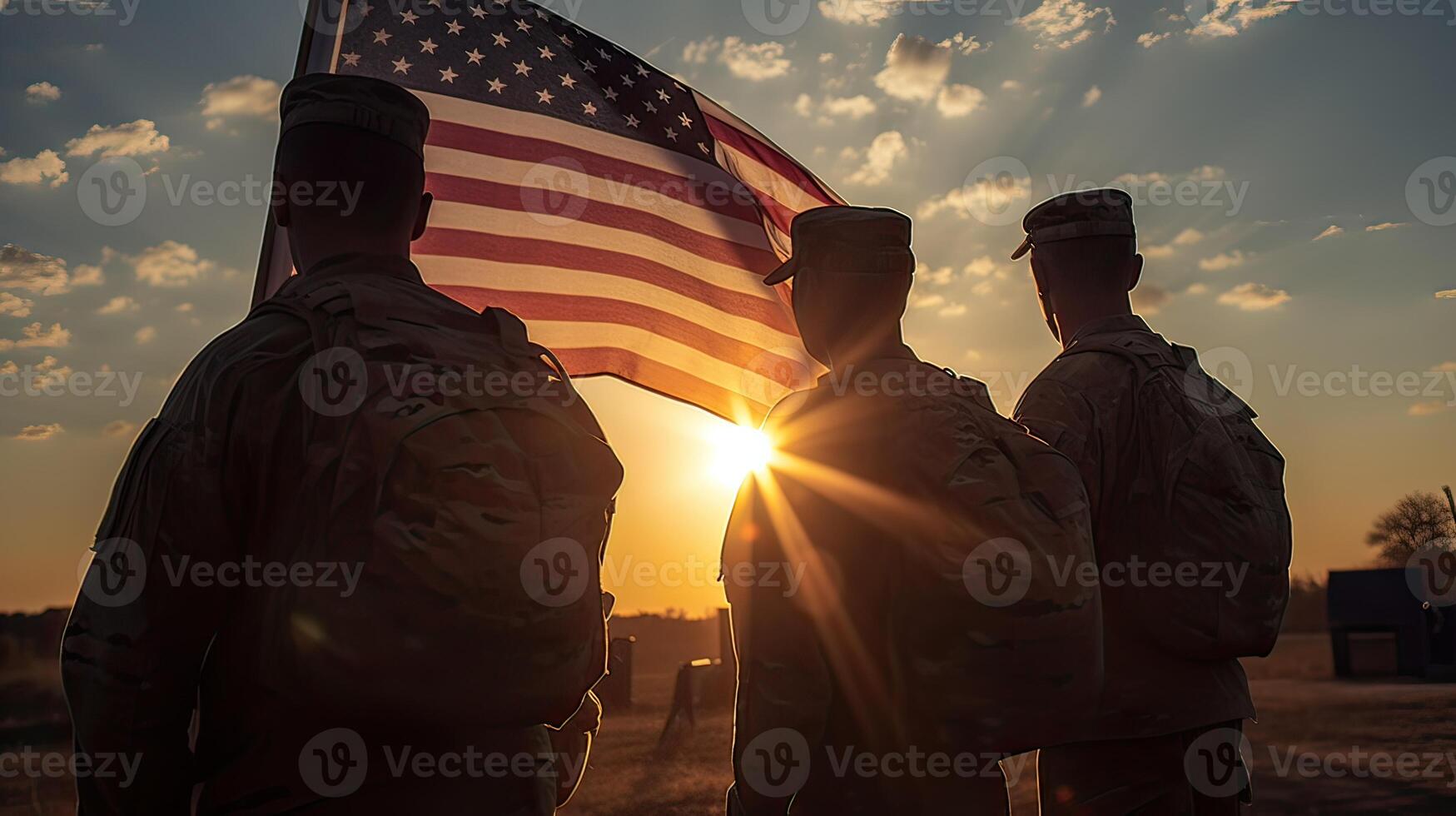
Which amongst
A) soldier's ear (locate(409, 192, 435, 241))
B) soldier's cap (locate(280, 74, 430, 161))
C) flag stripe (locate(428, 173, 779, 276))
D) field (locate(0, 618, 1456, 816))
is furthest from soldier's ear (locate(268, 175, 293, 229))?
field (locate(0, 618, 1456, 816))

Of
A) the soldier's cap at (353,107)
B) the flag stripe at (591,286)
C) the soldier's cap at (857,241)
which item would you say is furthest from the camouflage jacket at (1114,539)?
the soldier's cap at (353,107)

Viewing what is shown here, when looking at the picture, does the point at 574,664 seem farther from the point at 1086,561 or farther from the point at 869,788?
the point at 1086,561

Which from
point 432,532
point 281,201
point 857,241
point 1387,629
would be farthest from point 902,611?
point 1387,629

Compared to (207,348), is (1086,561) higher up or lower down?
lower down

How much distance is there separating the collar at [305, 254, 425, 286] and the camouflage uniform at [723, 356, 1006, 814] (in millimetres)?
1160

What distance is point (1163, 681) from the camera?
3805 mm

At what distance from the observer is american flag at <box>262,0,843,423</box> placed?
5.14 metres

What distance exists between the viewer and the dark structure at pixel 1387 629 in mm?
24953

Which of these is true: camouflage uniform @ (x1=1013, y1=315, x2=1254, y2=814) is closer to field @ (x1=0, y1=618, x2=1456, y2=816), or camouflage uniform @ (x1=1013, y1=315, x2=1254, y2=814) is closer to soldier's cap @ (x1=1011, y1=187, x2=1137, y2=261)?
soldier's cap @ (x1=1011, y1=187, x2=1137, y2=261)

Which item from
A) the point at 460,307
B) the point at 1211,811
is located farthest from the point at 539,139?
the point at 1211,811

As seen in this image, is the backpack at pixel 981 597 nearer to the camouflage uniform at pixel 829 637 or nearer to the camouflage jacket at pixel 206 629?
the camouflage uniform at pixel 829 637

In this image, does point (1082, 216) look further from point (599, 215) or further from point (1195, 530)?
point (599, 215)

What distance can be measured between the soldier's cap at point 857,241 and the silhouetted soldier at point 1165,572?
1.07m

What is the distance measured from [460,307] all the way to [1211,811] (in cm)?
337
